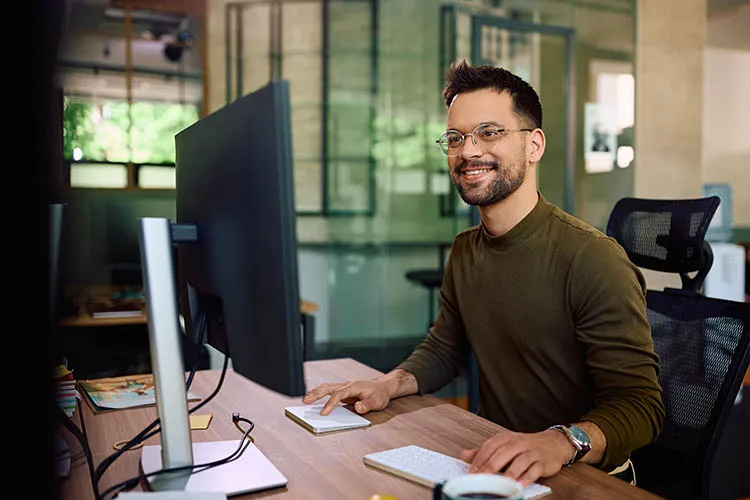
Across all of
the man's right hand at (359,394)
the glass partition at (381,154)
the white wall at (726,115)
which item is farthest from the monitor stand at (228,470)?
the white wall at (726,115)

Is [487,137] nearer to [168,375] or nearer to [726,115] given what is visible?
[168,375]

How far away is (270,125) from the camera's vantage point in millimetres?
760

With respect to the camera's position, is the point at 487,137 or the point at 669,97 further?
the point at 669,97

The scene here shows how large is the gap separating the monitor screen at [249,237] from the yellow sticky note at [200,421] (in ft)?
0.98

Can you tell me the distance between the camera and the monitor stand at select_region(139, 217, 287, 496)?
93 centimetres

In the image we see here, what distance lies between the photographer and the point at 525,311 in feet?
4.86

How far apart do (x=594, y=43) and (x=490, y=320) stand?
4045 millimetres

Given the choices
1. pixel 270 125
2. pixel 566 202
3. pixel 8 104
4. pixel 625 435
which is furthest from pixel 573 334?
pixel 566 202

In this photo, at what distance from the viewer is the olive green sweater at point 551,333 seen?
4.23ft

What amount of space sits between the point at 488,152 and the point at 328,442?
2.45ft

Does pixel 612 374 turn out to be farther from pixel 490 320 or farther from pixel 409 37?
pixel 409 37

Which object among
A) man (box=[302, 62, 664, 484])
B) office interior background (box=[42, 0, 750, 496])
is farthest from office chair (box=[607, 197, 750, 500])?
office interior background (box=[42, 0, 750, 496])

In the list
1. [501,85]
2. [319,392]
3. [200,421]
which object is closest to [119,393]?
[200,421]

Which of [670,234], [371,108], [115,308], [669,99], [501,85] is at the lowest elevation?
[115,308]
